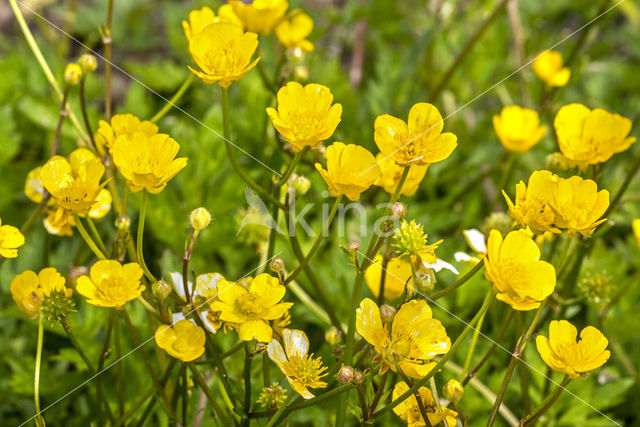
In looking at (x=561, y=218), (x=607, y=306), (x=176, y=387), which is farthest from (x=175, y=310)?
(x=607, y=306)

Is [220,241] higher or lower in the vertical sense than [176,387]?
lower

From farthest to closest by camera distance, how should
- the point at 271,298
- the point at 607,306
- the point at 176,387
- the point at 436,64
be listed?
the point at 436,64 → the point at 607,306 → the point at 176,387 → the point at 271,298

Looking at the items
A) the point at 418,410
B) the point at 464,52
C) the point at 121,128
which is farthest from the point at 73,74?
the point at 464,52

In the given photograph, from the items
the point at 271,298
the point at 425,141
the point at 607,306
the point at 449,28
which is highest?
the point at 425,141

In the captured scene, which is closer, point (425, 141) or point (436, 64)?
point (425, 141)

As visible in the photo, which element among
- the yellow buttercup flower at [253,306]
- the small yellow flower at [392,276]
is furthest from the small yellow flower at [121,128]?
the small yellow flower at [392,276]

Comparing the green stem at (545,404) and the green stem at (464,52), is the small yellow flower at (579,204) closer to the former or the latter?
the green stem at (545,404)

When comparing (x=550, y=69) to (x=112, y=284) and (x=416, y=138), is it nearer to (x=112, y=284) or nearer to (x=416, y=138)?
(x=416, y=138)

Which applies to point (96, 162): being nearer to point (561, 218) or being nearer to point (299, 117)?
point (299, 117)

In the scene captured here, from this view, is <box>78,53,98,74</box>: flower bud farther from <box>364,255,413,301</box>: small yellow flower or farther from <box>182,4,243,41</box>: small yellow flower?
<box>364,255,413,301</box>: small yellow flower
